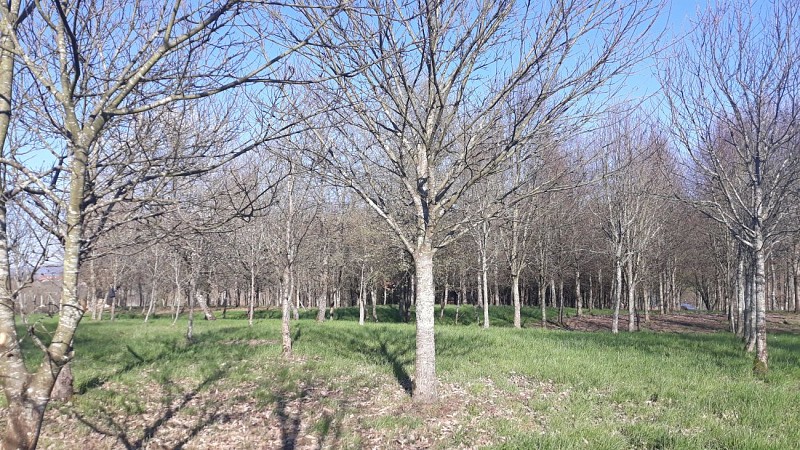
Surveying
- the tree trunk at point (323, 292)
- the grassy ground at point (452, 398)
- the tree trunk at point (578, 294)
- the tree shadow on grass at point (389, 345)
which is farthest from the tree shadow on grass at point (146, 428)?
the tree trunk at point (578, 294)

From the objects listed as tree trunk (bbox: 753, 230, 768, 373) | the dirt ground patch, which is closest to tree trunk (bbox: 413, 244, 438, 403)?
tree trunk (bbox: 753, 230, 768, 373)

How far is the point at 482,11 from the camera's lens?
6.47 meters

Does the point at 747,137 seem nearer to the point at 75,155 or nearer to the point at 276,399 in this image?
the point at 276,399

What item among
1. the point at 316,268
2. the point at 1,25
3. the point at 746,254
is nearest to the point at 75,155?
the point at 1,25

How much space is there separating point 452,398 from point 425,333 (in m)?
1.06

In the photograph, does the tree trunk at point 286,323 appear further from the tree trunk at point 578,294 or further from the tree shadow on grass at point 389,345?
the tree trunk at point 578,294

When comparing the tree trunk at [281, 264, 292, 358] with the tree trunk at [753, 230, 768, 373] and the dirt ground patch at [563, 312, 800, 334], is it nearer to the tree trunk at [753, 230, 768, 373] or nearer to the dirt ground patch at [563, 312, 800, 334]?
the tree trunk at [753, 230, 768, 373]

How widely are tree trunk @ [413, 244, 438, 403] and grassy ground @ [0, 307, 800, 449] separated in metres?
0.23

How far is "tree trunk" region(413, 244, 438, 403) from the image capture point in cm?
682

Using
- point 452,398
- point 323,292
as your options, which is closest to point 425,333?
point 452,398

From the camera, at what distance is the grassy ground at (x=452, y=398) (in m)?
5.74

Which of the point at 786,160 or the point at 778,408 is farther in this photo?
the point at 786,160

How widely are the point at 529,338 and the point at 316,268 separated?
16.7 m

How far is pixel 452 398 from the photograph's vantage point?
23.2ft
